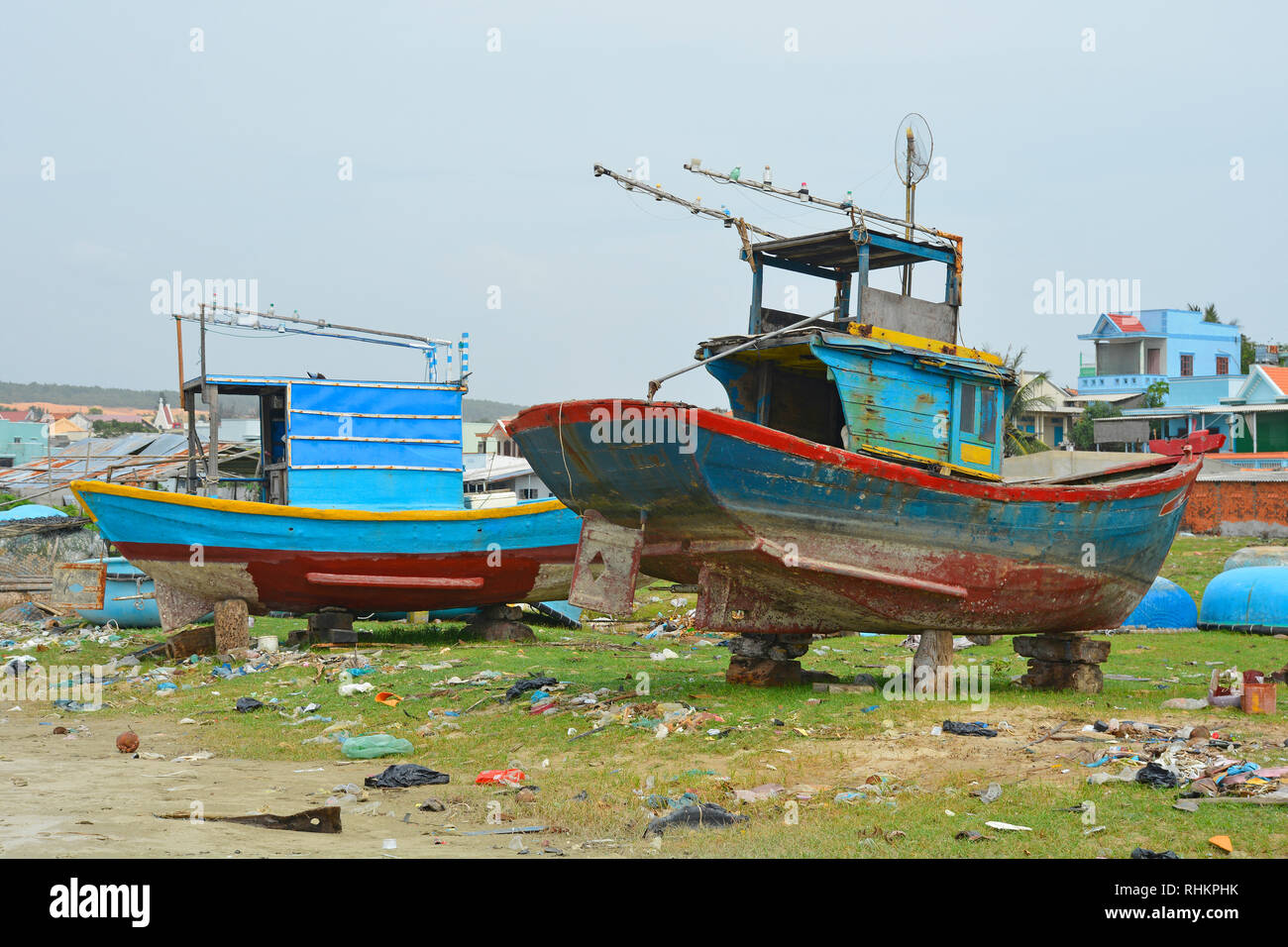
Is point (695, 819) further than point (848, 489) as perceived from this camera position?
No

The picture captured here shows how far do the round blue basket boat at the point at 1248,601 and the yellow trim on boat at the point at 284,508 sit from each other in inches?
362

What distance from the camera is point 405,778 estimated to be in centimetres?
743

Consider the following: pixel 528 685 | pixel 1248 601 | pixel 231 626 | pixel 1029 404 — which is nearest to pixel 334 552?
pixel 231 626

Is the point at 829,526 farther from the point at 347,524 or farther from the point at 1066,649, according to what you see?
the point at 347,524

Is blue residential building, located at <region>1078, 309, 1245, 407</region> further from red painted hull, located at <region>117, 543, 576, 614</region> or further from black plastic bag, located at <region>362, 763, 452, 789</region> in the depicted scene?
black plastic bag, located at <region>362, 763, 452, 789</region>

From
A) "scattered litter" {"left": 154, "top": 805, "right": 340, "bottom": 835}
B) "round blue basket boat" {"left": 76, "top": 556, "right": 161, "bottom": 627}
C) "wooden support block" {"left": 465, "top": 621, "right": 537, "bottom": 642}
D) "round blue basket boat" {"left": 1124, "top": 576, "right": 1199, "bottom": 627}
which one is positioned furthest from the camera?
"round blue basket boat" {"left": 76, "top": 556, "right": 161, "bottom": 627}

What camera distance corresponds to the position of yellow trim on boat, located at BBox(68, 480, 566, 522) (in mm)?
13359

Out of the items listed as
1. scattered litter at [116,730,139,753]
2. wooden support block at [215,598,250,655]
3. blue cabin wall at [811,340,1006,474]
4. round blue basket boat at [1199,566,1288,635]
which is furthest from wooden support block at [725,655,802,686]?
round blue basket boat at [1199,566,1288,635]

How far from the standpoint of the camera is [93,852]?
203 inches

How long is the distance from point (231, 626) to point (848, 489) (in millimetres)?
8067

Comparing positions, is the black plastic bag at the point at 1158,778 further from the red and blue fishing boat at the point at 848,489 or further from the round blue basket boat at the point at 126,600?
the round blue basket boat at the point at 126,600

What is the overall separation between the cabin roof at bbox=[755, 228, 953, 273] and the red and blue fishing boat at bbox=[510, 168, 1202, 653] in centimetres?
3

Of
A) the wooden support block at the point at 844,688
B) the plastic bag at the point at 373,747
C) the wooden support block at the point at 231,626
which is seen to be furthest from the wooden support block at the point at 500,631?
the plastic bag at the point at 373,747

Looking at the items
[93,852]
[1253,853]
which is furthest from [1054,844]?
[93,852]
